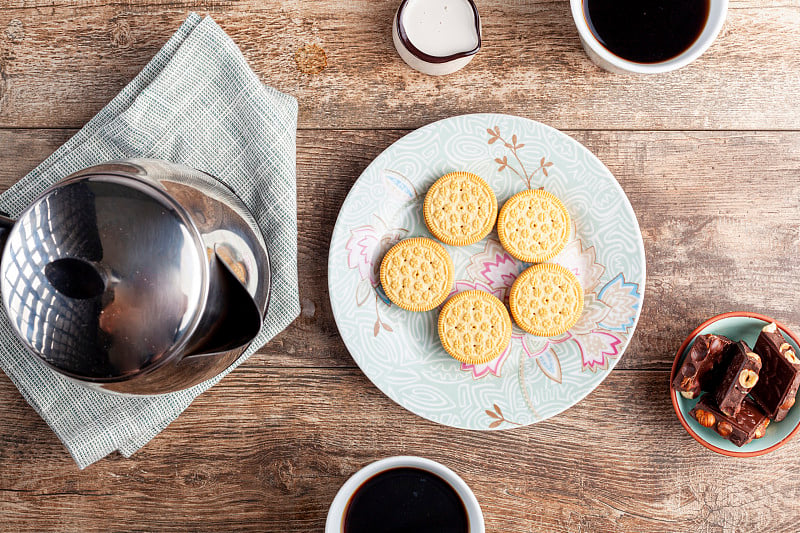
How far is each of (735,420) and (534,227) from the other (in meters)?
0.42

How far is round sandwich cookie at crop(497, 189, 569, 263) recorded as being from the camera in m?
0.89

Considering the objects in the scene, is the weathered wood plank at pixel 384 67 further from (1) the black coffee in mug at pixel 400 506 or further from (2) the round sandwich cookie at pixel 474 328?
(1) the black coffee in mug at pixel 400 506

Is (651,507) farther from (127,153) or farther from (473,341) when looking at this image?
(127,153)

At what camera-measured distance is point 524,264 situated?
0.92 metres

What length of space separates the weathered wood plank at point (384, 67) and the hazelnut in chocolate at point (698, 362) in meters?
0.37

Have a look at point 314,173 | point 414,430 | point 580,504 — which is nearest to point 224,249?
point 314,173

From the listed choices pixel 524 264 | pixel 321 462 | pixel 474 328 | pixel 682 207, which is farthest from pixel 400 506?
pixel 682 207

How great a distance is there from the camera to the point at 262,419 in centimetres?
95

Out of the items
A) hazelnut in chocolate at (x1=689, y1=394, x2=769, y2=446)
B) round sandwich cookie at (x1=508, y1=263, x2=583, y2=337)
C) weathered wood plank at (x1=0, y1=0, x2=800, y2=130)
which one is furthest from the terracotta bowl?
weathered wood plank at (x1=0, y1=0, x2=800, y2=130)

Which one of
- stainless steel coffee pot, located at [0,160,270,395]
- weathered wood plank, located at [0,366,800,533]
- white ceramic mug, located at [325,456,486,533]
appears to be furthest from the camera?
weathered wood plank, located at [0,366,800,533]

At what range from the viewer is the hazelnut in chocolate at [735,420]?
843mm

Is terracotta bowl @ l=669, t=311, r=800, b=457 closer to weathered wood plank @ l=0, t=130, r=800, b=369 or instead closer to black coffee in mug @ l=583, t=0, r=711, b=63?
weathered wood plank @ l=0, t=130, r=800, b=369

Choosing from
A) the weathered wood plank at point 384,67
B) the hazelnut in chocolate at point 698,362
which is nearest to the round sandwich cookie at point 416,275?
the weathered wood plank at point 384,67

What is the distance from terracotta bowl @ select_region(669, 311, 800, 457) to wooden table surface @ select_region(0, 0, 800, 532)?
0.18ft
